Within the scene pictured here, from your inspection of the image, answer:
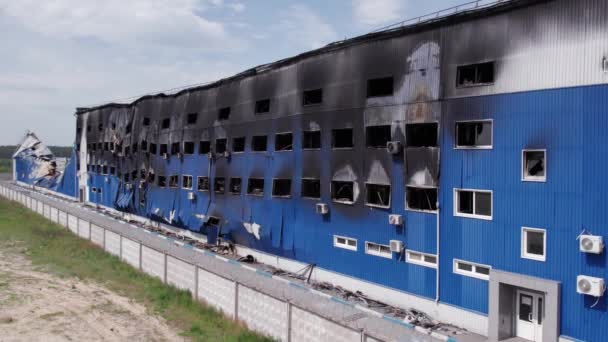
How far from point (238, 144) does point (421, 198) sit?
17191 mm

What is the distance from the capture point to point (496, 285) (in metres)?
19.2

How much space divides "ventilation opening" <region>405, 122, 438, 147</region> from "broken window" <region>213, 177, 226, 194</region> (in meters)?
18.5

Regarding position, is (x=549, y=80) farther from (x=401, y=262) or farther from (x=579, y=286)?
(x=401, y=262)

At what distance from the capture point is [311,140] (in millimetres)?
29266

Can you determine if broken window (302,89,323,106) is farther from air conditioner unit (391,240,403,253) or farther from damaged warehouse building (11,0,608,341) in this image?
air conditioner unit (391,240,403,253)

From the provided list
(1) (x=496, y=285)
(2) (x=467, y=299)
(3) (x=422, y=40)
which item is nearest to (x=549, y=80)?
(3) (x=422, y=40)

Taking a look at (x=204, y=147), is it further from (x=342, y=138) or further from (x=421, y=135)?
(x=421, y=135)

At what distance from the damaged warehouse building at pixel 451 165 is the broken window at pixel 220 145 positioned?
2182mm

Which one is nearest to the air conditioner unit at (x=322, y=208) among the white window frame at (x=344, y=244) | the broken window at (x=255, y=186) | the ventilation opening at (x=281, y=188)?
the white window frame at (x=344, y=244)

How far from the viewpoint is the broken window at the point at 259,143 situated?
109 ft

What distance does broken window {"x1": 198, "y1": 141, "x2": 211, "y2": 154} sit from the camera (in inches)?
1557

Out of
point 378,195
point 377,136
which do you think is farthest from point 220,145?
point 378,195

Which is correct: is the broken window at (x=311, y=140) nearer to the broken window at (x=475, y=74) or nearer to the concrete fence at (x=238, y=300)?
the broken window at (x=475, y=74)

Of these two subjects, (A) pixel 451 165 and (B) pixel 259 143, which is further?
(B) pixel 259 143
